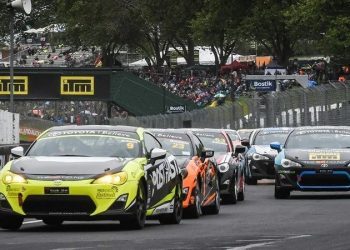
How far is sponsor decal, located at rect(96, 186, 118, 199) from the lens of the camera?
50.5 ft

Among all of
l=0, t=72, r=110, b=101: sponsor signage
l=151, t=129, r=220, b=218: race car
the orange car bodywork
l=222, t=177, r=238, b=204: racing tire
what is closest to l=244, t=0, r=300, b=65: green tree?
l=0, t=72, r=110, b=101: sponsor signage

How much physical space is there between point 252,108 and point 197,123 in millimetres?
2382

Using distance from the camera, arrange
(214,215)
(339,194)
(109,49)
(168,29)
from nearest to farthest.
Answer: (214,215)
(339,194)
(168,29)
(109,49)

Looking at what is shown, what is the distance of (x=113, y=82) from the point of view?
55.3 metres

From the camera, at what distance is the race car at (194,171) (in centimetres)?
1908

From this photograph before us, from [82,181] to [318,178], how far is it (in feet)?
32.2

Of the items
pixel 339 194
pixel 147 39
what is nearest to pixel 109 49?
pixel 147 39

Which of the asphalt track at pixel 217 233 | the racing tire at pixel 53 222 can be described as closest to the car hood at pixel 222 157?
the asphalt track at pixel 217 233

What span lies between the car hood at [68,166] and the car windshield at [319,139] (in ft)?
32.7

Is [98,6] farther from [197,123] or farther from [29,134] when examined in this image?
[197,123]

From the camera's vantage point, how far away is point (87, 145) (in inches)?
647

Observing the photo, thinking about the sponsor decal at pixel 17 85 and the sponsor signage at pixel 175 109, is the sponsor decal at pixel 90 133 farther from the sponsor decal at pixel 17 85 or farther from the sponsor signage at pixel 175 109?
the sponsor signage at pixel 175 109

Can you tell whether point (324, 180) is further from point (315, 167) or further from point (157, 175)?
point (157, 175)

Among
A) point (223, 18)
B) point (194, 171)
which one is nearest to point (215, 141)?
point (194, 171)
